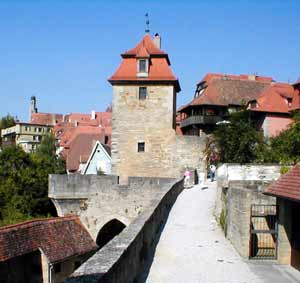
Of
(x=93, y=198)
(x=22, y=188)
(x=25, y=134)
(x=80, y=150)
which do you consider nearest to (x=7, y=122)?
(x=25, y=134)

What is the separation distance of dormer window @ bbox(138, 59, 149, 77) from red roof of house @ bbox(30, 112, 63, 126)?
270 feet

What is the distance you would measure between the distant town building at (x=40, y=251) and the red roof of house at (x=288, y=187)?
1141cm

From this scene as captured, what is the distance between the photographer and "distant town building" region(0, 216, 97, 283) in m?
18.9

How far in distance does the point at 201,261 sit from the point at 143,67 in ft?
71.0

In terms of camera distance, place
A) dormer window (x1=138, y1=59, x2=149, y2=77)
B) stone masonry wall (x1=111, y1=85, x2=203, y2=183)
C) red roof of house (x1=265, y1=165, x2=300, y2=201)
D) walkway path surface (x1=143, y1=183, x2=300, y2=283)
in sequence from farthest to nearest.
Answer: dormer window (x1=138, y1=59, x2=149, y2=77), stone masonry wall (x1=111, y1=85, x2=203, y2=183), red roof of house (x1=265, y1=165, x2=300, y2=201), walkway path surface (x1=143, y1=183, x2=300, y2=283)

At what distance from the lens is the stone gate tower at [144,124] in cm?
3003

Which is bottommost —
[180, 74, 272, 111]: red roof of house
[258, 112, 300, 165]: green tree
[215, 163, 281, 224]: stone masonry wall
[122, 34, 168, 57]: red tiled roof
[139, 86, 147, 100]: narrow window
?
[215, 163, 281, 224]: stone masonry wall

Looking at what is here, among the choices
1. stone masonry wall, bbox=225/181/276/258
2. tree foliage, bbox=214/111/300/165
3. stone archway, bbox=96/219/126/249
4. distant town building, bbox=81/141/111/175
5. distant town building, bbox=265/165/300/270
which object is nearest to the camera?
distant town building, bbox=265/165/300/270

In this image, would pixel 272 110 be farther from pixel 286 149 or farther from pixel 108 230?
pixel 108 230

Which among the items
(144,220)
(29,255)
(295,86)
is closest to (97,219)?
(29,255)

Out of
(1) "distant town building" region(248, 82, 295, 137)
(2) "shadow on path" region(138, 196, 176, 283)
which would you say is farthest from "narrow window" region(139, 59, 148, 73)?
(2) "shadow on path" region(138, 196, 176, 283)

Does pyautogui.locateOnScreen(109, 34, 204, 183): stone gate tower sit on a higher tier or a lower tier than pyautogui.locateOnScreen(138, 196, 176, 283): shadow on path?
higher

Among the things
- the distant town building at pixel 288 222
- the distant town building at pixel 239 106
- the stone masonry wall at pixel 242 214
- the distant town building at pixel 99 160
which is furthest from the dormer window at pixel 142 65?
the distant town building at pixel 99 160

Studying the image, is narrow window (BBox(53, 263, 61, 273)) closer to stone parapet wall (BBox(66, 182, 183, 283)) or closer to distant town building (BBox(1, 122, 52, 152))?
stone parapet wall (BBox(66, 182, 183, 283))
